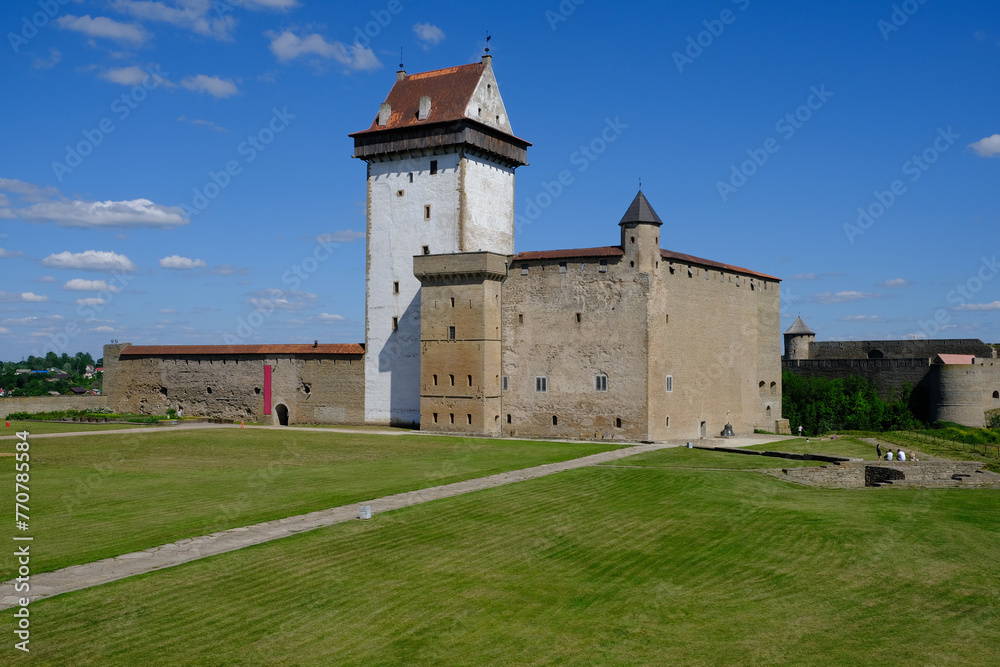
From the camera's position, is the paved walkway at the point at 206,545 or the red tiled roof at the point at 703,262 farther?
the red tiled roof at the point at 703,262

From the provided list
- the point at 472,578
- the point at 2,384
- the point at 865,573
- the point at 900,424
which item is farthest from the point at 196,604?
the point at 2,384

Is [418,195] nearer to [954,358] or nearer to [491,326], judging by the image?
[491,326]

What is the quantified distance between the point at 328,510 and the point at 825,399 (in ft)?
163

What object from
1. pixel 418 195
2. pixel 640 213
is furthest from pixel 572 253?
pixel 418 195

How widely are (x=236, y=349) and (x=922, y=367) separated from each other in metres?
47.9

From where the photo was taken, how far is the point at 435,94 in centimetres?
4353

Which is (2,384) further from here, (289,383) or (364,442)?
(364,442)

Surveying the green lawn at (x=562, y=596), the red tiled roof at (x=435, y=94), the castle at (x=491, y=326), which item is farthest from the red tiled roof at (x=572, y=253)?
the green lawn at (x=562, y=596)

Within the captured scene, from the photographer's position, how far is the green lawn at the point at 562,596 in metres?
10.1

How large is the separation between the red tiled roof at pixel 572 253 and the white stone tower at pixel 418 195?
3418mm

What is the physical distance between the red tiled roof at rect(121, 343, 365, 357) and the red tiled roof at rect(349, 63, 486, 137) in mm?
11741

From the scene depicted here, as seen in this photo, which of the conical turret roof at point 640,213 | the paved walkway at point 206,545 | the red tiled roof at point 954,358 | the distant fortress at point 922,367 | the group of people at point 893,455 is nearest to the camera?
the paved walkway at point 206,545

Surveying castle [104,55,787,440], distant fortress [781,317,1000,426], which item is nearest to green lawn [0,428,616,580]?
castle [104,55,787,440]

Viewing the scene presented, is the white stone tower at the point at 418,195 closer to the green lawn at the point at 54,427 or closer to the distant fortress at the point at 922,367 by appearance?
the green lawn at the point at 54,427
